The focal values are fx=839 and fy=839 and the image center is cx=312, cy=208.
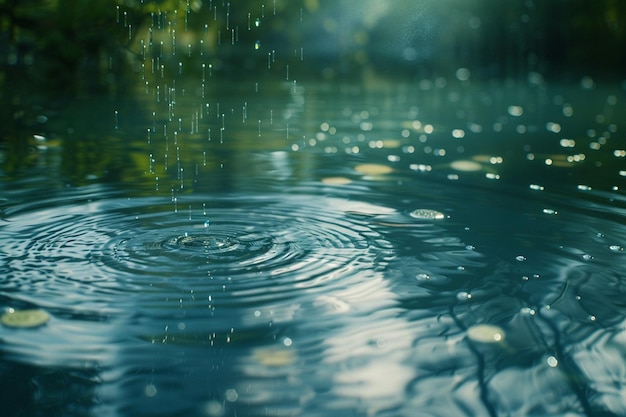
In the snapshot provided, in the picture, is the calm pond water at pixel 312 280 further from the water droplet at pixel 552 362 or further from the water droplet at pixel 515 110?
the water droplet at pixel 515 110

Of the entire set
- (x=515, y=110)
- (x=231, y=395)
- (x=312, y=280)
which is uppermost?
(x=515, y=110)

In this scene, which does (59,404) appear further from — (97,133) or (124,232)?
(97,133)

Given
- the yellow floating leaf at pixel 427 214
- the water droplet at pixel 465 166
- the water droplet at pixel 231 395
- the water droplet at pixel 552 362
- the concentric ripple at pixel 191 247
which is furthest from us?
the water droplet at pixel 465 166

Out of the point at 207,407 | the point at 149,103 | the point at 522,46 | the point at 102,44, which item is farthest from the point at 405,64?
the point at 207,407

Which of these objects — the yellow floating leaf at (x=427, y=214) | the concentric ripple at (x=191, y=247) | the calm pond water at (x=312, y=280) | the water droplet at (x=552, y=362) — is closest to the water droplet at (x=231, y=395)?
the calm pond water at (x=312, y=280)

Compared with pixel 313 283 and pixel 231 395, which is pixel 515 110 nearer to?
pixel 313 283

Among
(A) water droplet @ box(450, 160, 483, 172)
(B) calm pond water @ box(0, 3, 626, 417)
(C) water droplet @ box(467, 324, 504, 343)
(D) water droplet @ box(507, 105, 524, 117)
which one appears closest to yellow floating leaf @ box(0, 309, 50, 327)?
(B) calm pond water @ box(0, 3, 626, 417)

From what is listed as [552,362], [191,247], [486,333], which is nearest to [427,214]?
[191,247]
